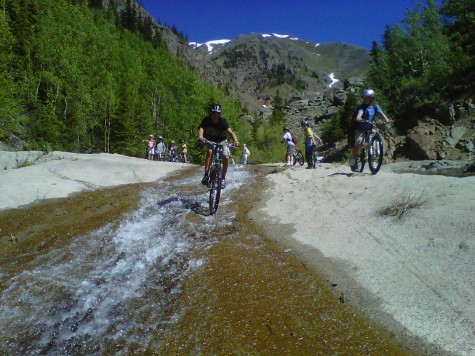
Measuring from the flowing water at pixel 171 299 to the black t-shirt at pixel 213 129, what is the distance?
234 cm

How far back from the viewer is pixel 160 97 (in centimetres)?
5544

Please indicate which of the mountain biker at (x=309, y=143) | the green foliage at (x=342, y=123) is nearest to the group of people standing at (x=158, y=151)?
the mountain biker at (x=309, y=143)

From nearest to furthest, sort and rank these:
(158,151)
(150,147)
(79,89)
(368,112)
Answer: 1. (368,112)
2. (150,147)
3. (158,151)
4. (79,89)

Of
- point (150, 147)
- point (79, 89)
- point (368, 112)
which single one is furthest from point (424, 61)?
point (79, 89)

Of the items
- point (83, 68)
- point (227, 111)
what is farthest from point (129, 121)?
point (227, 111)

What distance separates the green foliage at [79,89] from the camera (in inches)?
1332

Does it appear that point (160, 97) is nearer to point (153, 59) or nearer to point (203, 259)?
point (153, 59)

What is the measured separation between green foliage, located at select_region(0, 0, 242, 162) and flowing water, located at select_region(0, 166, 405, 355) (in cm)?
2417

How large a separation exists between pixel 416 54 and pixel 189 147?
30172mm

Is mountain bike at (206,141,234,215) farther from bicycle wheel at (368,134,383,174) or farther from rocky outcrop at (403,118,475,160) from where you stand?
rocky outcrop at (403,118,475,160)

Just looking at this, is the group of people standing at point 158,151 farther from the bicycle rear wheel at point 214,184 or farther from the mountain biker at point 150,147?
the bicycle rear wheel at point 214,184

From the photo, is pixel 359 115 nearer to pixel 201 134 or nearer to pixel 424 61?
pixel 201 134

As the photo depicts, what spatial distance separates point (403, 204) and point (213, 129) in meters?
4.33

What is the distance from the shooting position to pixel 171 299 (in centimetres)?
442
